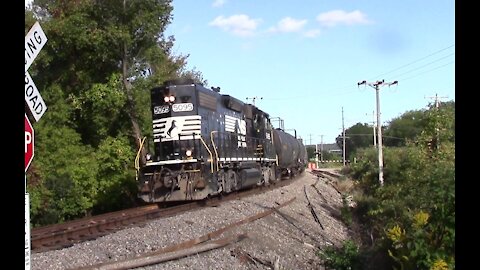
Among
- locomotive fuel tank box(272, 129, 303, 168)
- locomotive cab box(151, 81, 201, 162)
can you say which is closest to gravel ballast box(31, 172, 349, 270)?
locomotive cab box(151, 81, 201, 162)

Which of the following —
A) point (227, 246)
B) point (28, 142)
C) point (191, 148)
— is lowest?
point (227, 246)

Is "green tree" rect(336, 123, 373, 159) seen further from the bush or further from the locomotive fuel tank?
the bush

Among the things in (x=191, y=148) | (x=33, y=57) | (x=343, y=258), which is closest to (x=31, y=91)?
(x=33, y=57)

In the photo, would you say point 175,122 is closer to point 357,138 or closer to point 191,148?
point 191,148

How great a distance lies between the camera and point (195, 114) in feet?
55.2

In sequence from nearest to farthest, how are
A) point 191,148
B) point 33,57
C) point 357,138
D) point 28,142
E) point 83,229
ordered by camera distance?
point 28,142, point 33,57, point 83,229, point 191,148, point 357,138

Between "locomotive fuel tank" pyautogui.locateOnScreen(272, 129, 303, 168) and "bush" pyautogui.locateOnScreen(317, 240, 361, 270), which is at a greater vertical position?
"locomotive fuel tank" pyautogui.locateOnScreen(272, 129, 303, 168)

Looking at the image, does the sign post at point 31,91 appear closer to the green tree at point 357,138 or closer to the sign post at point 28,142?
the sign post at point 28,142

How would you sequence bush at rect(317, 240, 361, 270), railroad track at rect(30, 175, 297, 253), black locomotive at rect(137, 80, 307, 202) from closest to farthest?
bush at rect(317, 240, 361, 270) → railroad track at rect(30, 175, 297, 253) → black locomotive at rect(137, 80, 307, 202)

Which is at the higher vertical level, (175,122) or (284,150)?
(175,122)

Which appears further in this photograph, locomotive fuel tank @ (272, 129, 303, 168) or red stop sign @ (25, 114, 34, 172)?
locomotive fuel tank @ (272, 129, 303, 168)

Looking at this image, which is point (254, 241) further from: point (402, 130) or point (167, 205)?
point (402, 130)

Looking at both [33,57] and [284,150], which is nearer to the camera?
[33,57]

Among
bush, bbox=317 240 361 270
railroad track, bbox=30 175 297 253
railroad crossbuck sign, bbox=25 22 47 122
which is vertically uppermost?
railroad crossbuck sign, bbox=25 22 47 122
